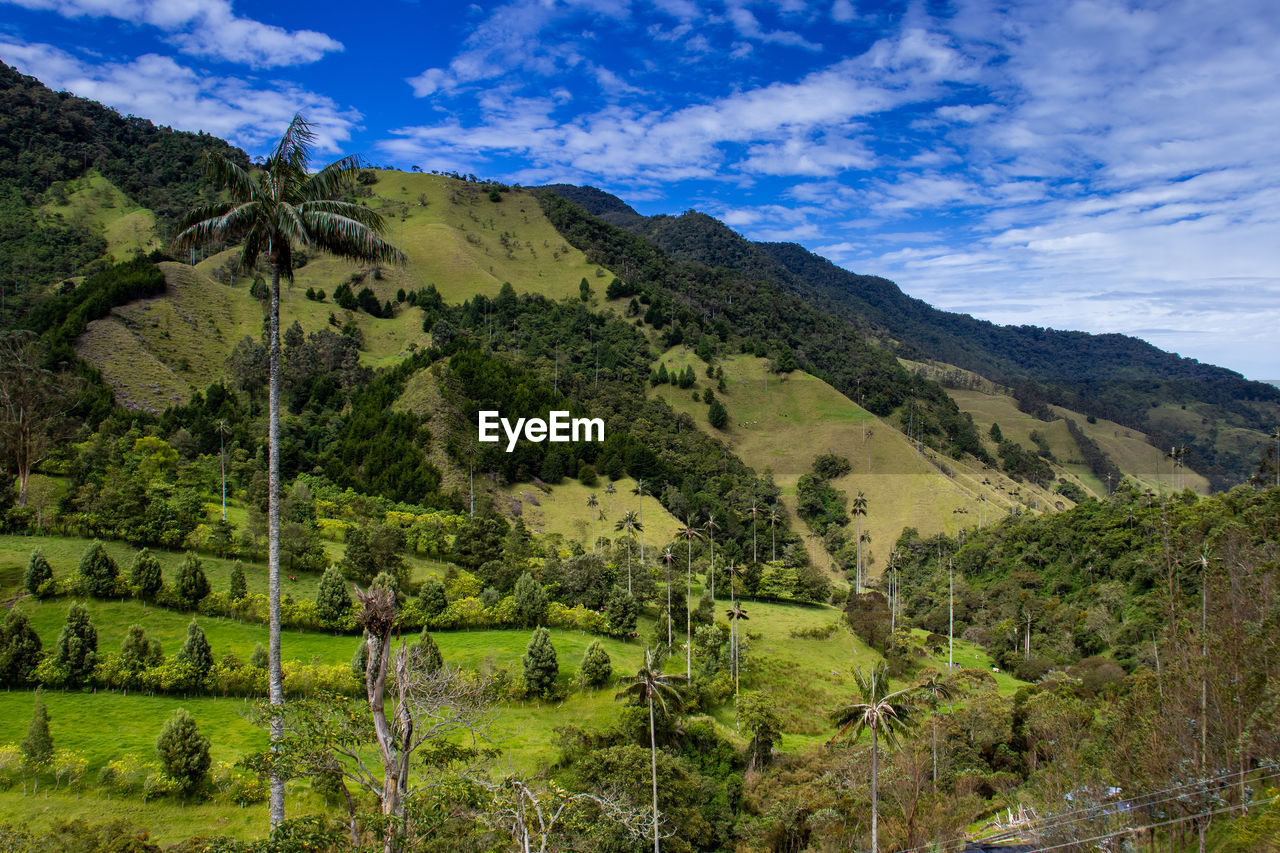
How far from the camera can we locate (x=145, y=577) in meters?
39.6

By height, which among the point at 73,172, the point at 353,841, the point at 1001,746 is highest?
the point at 73,172

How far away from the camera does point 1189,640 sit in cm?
3325

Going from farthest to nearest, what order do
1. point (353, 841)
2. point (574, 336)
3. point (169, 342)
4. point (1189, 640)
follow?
point (574, 336) < point (169, 342) < point (1189, 640) < point (353, 841)

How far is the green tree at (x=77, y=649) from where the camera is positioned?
31703 millimetres

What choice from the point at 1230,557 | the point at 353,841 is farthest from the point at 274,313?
the point at 1230,557

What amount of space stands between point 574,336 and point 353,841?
133 metres

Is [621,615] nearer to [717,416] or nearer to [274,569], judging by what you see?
[274,569]

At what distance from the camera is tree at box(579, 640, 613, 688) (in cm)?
4088

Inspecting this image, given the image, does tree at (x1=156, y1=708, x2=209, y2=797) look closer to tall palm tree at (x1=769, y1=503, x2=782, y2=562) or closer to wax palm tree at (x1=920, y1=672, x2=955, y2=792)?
wax palm tree at (x1=920, y1=672, x2=955, y2=792)

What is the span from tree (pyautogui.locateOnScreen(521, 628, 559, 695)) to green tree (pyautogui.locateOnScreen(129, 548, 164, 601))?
71.2 ft

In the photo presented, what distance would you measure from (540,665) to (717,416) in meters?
94.8

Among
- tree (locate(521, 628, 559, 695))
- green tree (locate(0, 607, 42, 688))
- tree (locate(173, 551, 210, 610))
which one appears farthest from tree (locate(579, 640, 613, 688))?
green tree (locate(0, 607, 42, 688))

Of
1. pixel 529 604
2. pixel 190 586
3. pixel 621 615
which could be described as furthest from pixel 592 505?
pixel 190 586

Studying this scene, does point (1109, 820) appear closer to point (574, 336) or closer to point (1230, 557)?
point (1230, 557)
